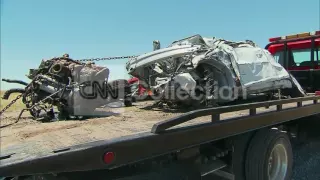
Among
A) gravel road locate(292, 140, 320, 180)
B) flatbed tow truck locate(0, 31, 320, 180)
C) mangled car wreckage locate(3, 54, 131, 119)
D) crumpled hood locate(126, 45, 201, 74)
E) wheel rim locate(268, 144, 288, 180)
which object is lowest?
gravel road locate(292, 140, 320, 180)

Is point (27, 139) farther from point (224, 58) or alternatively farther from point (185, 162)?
point (224, 58)

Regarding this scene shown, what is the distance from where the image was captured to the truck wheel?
4.09m

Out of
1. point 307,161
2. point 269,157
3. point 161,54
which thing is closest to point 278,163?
point 269,157

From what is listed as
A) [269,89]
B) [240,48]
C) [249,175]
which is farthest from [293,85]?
[249,175]

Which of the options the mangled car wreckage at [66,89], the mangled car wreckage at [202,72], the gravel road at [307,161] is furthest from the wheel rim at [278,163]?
the mangled car wreckage at [66,89]

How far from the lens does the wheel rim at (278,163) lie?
4574mm

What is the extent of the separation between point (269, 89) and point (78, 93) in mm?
3264

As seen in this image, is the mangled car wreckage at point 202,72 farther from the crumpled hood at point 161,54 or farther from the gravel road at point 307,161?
the gravel road at point 307,161

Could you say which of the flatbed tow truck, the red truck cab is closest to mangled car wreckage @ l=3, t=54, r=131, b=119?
the flatbed tow truck

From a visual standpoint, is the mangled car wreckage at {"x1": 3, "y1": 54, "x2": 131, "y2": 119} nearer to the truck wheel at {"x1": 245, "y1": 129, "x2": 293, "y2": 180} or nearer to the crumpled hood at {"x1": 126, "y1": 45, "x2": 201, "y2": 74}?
the crumpled hood at {"x1": 126, "y1": 45, "x2": 201, "y2": 74}

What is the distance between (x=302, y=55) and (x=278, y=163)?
399 cm

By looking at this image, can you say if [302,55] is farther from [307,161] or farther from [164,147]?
[164,147]

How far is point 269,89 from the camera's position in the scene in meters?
5.74

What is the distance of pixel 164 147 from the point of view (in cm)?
278
